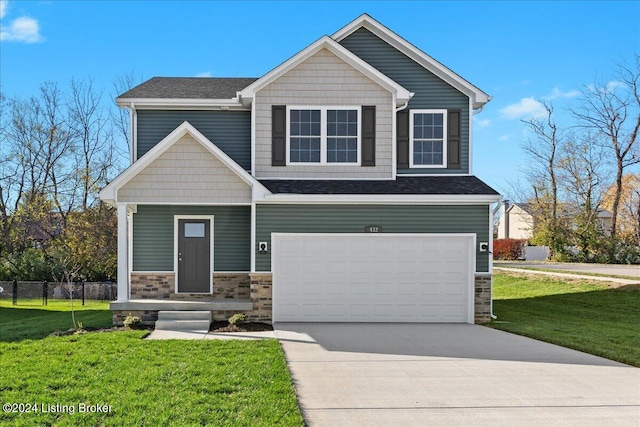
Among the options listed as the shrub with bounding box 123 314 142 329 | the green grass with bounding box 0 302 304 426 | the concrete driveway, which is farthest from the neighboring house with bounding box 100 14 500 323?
the green grass with bounding box 0 302 304 426

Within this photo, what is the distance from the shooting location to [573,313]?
15.6 m

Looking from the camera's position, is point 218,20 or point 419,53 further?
point 218,20

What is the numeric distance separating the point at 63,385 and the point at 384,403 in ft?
13.4

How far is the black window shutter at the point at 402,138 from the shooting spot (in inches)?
561

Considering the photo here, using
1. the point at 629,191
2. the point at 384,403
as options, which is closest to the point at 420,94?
the point at 384,403

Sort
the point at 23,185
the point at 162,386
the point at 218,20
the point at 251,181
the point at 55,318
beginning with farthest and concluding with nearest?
1. the point at 23,185
2. the point at 218,20
3. the point at 55,318
4. the point at 251,181
5. the point at 162,386

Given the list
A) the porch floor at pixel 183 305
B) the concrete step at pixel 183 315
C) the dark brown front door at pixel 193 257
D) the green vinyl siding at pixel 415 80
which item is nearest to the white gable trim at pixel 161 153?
the dark brown front door at pixel 193 257

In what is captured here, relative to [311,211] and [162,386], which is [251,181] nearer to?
[311,211]

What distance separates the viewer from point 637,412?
6.05 metres

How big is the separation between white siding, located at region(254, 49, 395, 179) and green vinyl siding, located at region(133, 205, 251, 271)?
1566 millimetres

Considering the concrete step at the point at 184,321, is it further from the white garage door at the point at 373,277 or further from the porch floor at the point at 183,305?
the white garage door at the point at 373,277

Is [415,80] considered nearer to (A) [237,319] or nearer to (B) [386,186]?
(B) [386,186]

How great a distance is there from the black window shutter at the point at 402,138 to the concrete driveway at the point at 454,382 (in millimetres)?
5132

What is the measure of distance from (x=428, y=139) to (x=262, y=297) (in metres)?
6.16
